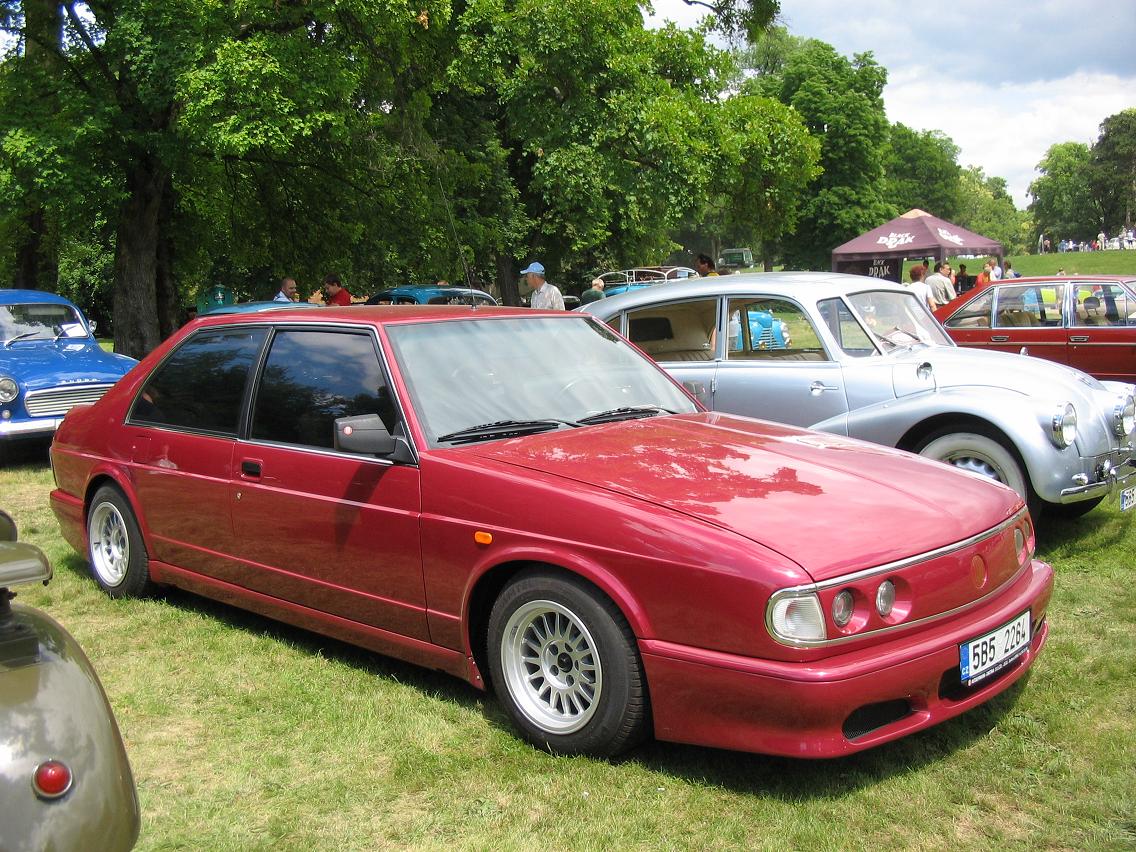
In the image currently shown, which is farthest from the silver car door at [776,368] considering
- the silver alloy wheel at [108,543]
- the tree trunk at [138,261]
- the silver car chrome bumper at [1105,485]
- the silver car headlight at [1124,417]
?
the tree trunk at [138,261]

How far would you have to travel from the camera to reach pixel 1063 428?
620cm

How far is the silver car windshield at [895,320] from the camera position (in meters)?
7.54

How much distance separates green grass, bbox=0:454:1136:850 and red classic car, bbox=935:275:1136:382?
8.31 meters

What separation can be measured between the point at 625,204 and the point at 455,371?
21.4m

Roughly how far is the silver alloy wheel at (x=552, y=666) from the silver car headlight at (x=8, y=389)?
8603 mm

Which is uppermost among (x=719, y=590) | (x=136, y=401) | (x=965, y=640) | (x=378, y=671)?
(x=136, y=401)

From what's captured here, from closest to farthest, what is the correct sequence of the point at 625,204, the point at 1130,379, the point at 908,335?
the point at 908,335 → the point at 1130,379 → the point at 625,204

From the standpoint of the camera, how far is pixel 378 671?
4.71m

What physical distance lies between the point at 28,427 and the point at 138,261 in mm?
9876

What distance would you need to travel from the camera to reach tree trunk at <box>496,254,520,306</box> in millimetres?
29703

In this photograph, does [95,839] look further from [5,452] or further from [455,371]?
[5,452]

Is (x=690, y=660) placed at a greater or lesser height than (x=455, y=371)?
lesser

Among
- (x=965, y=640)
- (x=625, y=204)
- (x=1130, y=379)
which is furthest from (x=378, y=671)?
(x=625, y=204)

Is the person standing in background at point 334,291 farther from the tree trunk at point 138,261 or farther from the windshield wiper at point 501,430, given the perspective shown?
the windshield wiper at point 501,430
